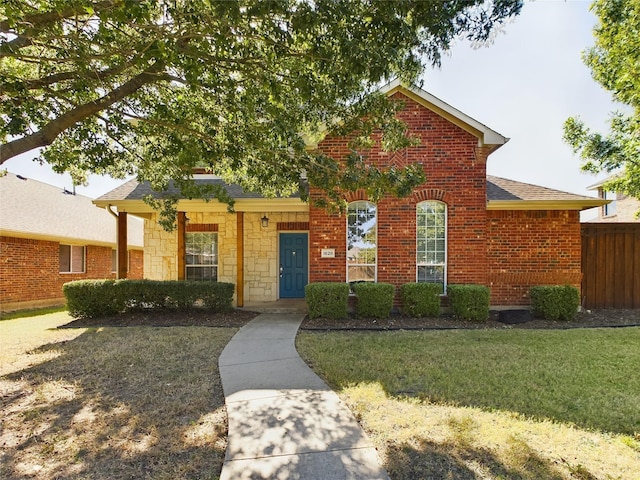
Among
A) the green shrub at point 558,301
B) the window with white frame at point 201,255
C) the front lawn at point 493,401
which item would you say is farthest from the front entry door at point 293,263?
the green shrub at point 558,301

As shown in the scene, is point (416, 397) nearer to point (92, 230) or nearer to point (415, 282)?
point (415, 282)

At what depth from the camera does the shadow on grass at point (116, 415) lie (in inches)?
119

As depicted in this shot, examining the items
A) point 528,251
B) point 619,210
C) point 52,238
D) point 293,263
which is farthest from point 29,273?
point 619,210

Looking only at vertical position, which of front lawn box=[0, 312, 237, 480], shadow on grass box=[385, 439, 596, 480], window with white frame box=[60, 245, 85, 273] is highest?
window with white frame box=[60, 245, 85, 273]

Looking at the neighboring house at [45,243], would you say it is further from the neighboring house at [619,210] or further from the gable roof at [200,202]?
the neighboring house at [619,210]

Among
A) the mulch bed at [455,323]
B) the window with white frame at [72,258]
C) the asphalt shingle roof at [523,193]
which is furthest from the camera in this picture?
the window with white frame at [72,258]

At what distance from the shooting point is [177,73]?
5867 mm

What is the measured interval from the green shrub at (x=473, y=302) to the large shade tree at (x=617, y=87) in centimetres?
539

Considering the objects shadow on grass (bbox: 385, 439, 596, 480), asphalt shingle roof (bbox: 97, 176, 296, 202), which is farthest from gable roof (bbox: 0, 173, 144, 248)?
shadow on grass (bbox: 385, 439, 596, 480)

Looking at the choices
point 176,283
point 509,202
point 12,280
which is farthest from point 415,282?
point 12,280

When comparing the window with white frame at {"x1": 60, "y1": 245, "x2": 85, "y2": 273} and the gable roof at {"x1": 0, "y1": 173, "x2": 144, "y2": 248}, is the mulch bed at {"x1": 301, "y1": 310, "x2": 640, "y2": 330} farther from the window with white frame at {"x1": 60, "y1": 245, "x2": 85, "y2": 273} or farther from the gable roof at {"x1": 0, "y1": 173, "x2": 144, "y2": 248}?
the window with white frame at {"x1": 60, "y1": 245, "x2": 85, "y2": 273}

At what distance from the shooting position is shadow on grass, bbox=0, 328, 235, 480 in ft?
9.93

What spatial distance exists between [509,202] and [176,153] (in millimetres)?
8512

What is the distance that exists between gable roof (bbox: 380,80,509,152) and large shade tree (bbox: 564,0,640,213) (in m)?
3.38
